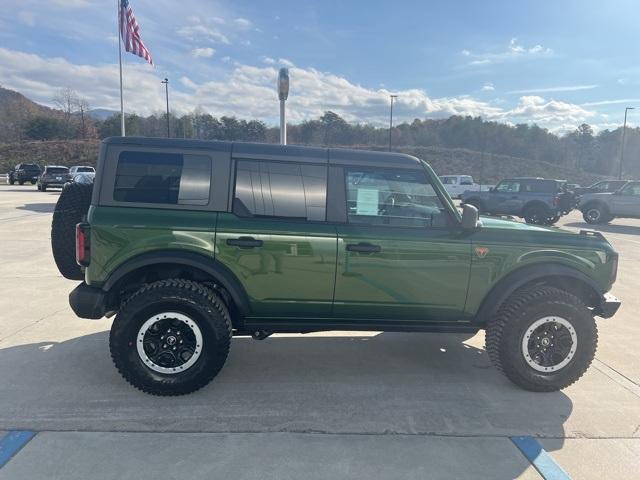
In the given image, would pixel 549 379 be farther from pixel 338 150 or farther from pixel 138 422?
pixel 138 422

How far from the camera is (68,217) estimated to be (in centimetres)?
388

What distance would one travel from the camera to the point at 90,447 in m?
2.79

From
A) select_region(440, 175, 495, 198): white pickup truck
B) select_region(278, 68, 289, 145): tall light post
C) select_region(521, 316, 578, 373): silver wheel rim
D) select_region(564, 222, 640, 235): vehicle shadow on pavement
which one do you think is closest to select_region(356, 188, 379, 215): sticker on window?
select_region(521, 316, 578, 373): silver wheel rim

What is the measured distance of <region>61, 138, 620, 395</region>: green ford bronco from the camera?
11.3 ft

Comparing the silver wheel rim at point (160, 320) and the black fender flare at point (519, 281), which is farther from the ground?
the black fender flare at point (519, 281)

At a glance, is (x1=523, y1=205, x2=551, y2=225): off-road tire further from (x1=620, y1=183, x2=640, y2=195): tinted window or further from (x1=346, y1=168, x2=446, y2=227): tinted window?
(x1=346, y1=168, x2=446, y2=227): tinted window

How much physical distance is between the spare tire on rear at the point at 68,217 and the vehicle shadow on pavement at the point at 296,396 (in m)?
0.94

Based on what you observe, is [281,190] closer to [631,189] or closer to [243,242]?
[243,242]

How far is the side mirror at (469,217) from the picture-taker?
11.7 feet

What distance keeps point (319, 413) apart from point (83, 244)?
6.88ft

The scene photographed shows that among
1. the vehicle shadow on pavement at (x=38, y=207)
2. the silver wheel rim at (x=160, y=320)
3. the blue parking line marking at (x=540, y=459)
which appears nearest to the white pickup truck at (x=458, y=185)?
the vehicle shadow on pavement at (x=38, y=207)

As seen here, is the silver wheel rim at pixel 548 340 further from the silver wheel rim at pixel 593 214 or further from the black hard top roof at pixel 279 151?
the silver wheel rim at pixel 593 214

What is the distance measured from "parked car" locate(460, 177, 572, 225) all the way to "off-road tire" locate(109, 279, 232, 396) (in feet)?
48.0

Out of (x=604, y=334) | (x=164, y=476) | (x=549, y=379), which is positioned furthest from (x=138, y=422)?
(x=604, y=334)
